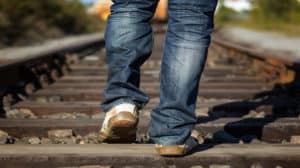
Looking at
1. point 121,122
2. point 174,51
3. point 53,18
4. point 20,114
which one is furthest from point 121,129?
point 53,18

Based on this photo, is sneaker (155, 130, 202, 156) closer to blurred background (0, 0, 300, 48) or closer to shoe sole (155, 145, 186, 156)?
shoe sole (155, 145, 186, 156)

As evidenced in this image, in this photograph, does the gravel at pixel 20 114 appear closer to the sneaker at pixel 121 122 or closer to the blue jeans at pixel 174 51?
the sneaker at pixel 121 122

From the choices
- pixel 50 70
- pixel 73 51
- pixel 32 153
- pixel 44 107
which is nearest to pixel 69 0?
pixel 73 51

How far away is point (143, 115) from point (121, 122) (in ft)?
3.80

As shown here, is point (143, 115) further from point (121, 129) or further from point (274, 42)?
point (274, 42)

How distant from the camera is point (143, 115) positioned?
11.0 ft

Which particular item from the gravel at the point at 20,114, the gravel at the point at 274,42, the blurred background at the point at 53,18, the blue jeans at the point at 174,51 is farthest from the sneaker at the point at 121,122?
the gravel at the point at 274,42

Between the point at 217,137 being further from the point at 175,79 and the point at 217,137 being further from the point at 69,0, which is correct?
the point at 69,0

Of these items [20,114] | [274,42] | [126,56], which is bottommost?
[274,42]

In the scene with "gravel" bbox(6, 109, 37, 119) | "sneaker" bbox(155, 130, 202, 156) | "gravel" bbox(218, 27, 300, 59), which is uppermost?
"sneaker" bbox(155, 130, 202, 156)

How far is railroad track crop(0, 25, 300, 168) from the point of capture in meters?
2.05

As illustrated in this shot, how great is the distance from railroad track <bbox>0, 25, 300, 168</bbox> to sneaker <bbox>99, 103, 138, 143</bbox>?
3.0 inches

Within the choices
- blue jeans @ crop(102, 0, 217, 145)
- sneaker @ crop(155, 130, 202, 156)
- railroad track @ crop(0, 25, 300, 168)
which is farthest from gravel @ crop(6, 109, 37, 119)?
sneaker @ crop(155, 130, 202, 156)

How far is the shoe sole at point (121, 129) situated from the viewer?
2.21 m
